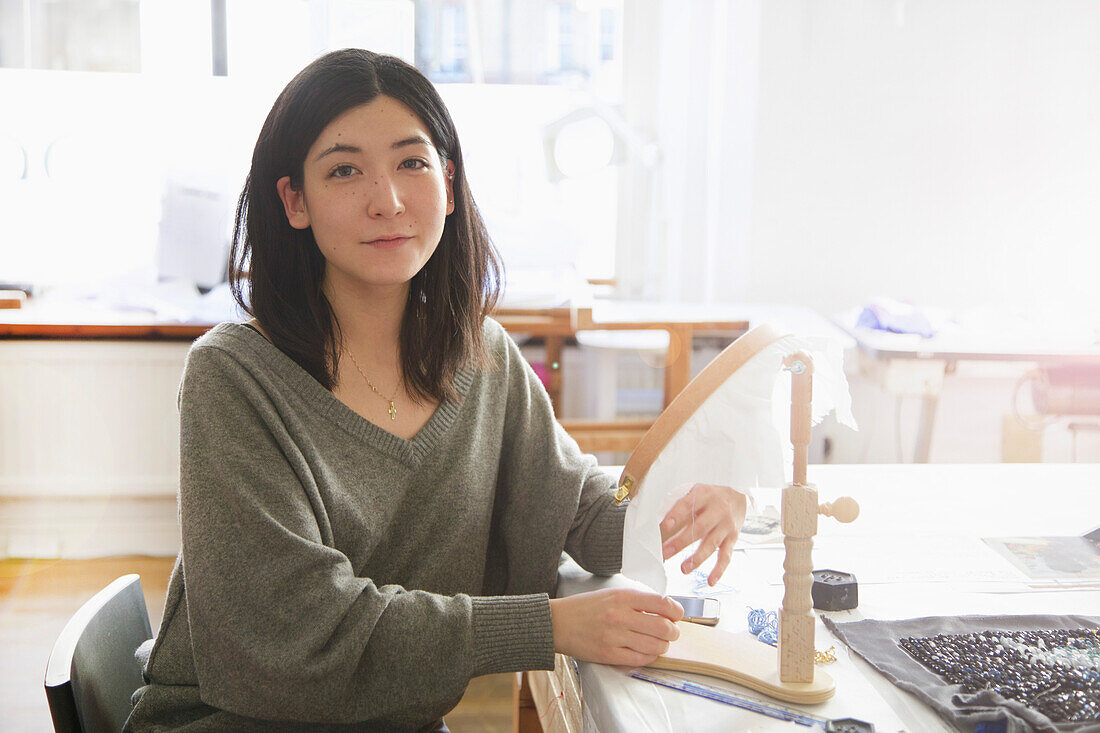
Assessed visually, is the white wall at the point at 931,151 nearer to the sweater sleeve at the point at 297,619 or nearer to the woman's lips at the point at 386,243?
the woman's lips at the point at 386,243

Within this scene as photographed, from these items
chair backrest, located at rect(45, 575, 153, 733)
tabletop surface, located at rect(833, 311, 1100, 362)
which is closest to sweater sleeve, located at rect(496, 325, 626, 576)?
chair backrest, located at rect(45, 575, 153, 733)

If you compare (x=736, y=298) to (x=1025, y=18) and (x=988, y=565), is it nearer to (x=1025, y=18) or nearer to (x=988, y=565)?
(x=1025, y=18)

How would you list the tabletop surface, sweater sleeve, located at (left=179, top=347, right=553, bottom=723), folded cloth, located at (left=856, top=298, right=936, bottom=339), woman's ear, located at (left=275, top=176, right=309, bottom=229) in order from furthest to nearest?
folded cloth, located at (left=856, top=298, right=936, bottom=339) → the tabletop surface → woman's ear, located at (left=275, top=176, right=309, bottom=229) → sweater sleeve, located at (left=179, top=347, right=553, bottom=723)

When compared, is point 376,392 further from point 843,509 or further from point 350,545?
point 843,509

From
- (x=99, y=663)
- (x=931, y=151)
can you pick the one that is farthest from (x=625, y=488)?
(x=931, y=151)

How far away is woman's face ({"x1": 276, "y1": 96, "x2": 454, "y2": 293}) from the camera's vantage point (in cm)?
107

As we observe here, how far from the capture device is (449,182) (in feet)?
4.00

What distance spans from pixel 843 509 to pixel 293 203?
69 centimetres

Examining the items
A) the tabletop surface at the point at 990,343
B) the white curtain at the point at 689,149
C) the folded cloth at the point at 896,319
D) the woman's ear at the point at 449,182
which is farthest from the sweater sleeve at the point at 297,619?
the white curtain at the point at 689,149

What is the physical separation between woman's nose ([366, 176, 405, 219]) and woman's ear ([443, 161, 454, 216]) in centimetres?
12

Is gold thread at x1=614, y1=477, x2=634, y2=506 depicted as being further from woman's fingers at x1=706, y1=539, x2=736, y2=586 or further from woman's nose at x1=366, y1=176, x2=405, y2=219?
woman's nose at x1=366, y1=176, x2=405, y2=219

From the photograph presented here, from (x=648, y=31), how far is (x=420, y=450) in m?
2.45

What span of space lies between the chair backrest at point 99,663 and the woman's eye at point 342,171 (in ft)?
1.75

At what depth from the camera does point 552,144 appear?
3143 mm
